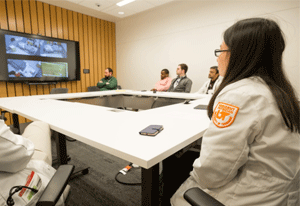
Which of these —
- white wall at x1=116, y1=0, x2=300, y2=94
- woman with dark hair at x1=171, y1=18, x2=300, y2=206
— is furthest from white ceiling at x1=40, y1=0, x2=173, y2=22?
woman with dark hair at x1=171, y1=18, x2=300, y2=206

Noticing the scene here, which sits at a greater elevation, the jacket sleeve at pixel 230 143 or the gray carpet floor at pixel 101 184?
the jacket sleeve at pixel 230 143

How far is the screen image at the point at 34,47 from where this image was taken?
4031 millimetres

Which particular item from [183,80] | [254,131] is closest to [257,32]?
[254,131]

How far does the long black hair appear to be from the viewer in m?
0.67

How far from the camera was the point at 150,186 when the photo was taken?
83 centimetres

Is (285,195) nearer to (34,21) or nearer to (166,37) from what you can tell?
(166,37)

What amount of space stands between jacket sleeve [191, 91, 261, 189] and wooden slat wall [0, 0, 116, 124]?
194 inches

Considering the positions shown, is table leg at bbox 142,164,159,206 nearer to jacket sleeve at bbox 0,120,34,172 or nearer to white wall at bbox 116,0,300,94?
jacket sleeve at bbox 0,120,34,172

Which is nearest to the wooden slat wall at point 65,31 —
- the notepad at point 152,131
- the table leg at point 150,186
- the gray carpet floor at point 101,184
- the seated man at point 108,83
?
the seated man at point 108,83

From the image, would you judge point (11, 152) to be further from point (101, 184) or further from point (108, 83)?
point (108, 83)

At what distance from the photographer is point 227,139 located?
60cm

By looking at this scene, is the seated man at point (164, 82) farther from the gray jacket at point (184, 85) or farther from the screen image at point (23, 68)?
the screen image at point (23, 68)

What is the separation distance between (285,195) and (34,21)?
560cm

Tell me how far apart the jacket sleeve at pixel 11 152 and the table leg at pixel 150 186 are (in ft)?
1.68
